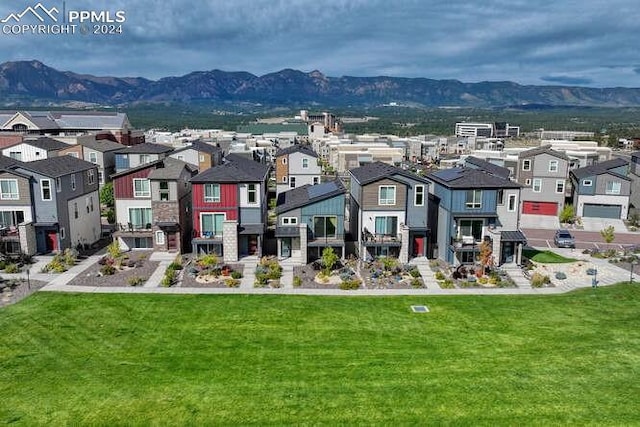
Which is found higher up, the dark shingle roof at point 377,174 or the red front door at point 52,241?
the dark shingle roof at point 377,174

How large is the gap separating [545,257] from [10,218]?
42.5 meters

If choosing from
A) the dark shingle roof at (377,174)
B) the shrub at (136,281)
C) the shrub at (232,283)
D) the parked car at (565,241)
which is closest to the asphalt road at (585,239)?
the parked car at (565,241)

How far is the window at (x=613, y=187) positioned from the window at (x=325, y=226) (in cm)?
3330

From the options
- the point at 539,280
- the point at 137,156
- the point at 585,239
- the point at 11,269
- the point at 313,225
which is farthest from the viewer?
the point at 137,156

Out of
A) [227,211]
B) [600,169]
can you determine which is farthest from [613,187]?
[227,211]

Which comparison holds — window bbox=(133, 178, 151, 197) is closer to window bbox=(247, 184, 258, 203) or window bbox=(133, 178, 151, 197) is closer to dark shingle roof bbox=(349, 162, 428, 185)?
window bbox=(247, 184, 258, 203)

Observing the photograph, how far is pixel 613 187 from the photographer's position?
179ft

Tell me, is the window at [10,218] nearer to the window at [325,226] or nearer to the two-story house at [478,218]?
the window at [325,226]

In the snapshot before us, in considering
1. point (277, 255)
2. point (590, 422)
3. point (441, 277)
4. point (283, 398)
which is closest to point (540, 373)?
point (590, 422)

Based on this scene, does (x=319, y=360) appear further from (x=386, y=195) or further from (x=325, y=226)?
(x=386, y=195)

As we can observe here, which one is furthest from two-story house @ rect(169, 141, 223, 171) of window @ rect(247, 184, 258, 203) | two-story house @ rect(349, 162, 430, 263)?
two-story house @ rect(349, 162, 430, 263)

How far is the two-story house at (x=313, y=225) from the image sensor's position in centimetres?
3912

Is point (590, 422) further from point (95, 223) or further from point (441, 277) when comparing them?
point (95, 223)

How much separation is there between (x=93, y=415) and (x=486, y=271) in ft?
89.3
